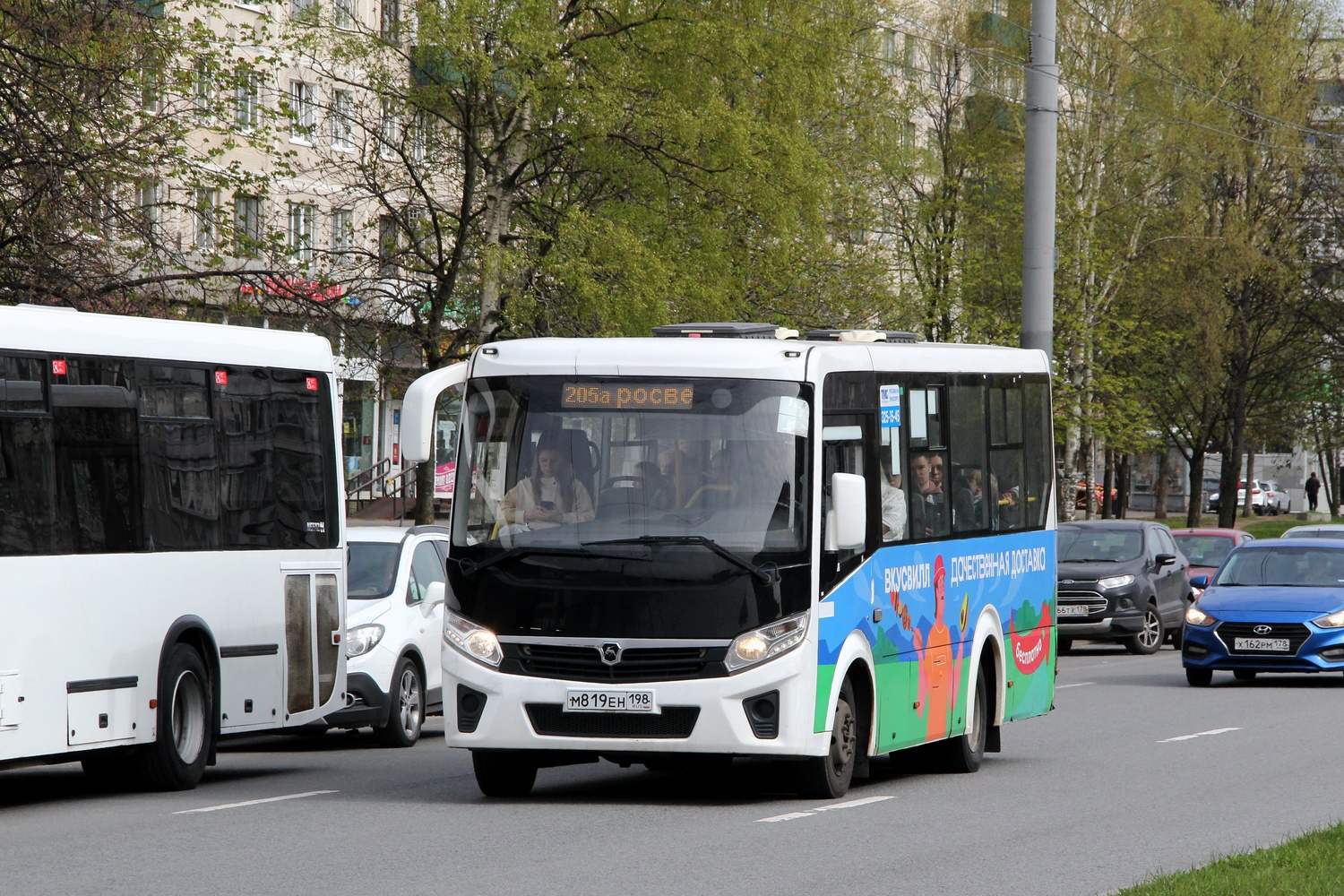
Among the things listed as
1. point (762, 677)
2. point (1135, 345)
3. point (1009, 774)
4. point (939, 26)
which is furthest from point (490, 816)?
point (939, 26)

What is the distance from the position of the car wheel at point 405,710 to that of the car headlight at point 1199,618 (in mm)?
9815

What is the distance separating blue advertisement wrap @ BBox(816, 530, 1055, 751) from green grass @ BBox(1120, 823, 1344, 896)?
2892 millimetres

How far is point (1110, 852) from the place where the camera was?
33.6 ft

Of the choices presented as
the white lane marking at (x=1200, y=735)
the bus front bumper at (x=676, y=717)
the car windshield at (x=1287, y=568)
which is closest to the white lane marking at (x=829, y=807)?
the bus front bumper at (x=676, y=717)

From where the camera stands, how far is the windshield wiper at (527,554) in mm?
11602

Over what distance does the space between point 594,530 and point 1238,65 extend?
4799cm

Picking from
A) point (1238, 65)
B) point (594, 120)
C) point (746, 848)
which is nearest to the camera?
point (746, 848)

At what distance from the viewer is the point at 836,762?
12.2 m

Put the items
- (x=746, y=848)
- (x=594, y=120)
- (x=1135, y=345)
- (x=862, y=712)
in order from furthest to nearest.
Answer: (x=1135, y=345) → (x=594, y=120) → (x=862, y=712) → (x=746, y=848)

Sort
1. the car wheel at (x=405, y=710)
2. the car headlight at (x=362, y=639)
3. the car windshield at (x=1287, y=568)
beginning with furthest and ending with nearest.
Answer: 1. the car windshield at (x=1287, y=568)
2. the car wheel at (x=405, y=710)
3. the car headlight at (x=362, y=639)

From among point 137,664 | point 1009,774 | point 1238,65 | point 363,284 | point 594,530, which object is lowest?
point 1009,774

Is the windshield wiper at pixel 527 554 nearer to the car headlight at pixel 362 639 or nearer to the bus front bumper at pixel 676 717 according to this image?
the bus front bumper at pixel 676 717

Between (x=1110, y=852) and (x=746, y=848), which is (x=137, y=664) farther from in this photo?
(x=1110, y=852)

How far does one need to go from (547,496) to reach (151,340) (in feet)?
9.65
